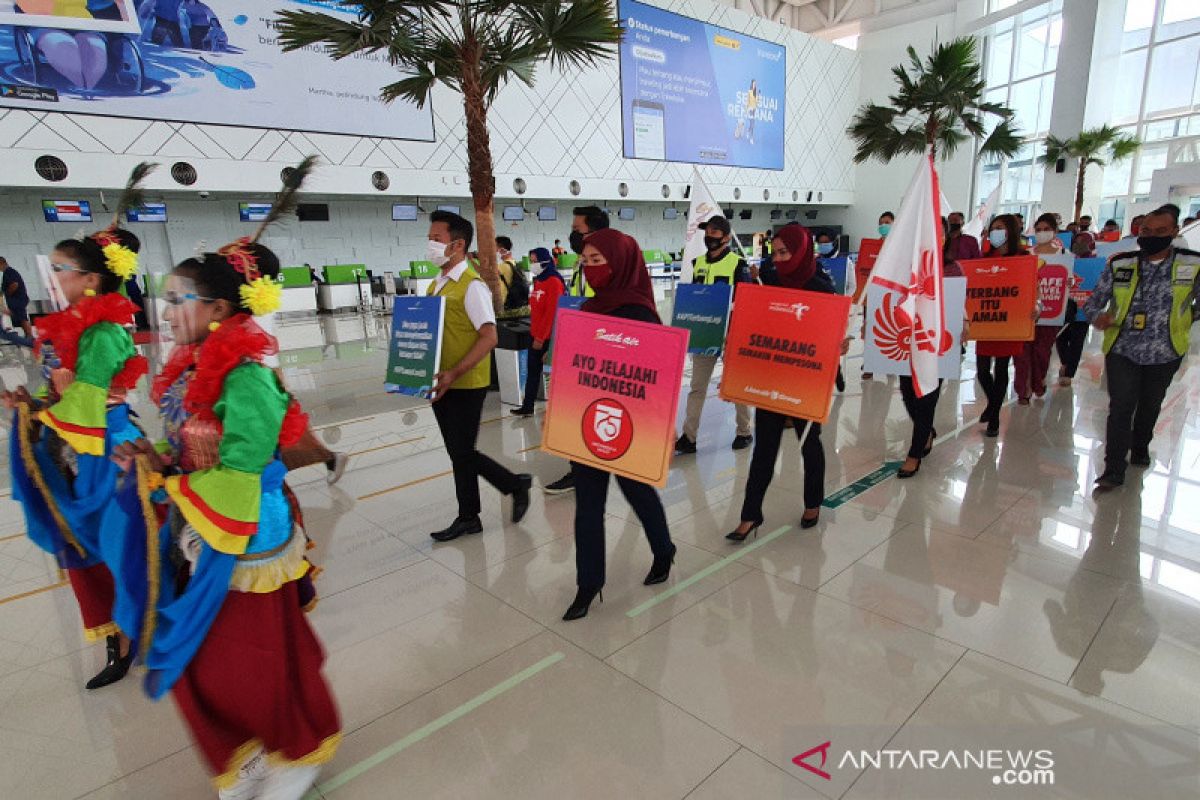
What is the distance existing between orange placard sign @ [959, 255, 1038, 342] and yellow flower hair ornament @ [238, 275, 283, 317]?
15.0ft

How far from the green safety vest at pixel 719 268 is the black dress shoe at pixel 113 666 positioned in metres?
3.63

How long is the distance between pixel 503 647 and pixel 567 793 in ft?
2.35

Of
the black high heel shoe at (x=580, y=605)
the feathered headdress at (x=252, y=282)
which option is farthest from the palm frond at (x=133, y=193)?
the black high heel shoe at (x=580, y=605)

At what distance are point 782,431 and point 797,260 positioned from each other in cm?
82

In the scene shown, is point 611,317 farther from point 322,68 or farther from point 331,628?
point 322,68

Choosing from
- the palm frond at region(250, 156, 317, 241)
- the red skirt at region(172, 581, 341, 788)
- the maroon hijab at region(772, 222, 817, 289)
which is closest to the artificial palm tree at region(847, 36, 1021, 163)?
the maroon hijab at region(772, 222, 817, 289)

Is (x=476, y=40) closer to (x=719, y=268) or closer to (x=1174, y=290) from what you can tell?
(x=719, y=268)

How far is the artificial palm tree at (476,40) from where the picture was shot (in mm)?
5395

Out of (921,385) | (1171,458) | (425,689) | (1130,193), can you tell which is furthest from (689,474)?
(1130,193)

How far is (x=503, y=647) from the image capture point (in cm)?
232

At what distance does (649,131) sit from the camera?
58.9 ft

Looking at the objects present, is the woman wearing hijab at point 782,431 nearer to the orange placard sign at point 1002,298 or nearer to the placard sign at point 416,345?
the placard sign at point 416,345

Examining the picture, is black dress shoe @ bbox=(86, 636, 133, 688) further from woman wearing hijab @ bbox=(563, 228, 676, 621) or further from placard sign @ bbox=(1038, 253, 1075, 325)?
placard sign @ bbox=(1038, 253, 1075, 325)

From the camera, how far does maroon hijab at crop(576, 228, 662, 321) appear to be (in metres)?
2.23
